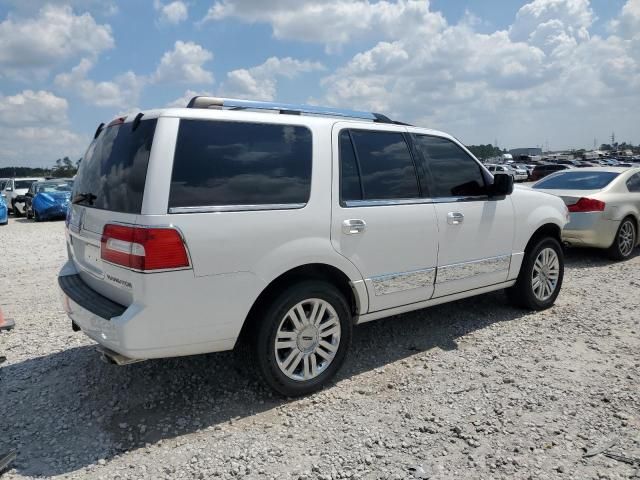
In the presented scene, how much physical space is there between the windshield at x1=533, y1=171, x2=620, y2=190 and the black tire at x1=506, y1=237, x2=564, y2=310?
143 inches

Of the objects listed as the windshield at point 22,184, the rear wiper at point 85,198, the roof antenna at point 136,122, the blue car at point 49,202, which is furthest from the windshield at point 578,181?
the windshield at point 22,184

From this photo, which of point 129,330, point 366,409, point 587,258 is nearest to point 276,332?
point 366,409

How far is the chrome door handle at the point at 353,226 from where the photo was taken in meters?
3.54

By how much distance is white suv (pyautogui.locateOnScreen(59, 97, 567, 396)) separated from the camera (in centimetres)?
287

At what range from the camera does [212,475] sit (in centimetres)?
273

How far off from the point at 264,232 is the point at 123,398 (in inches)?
64.7

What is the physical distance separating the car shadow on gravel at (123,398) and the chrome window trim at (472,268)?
639 millimetres

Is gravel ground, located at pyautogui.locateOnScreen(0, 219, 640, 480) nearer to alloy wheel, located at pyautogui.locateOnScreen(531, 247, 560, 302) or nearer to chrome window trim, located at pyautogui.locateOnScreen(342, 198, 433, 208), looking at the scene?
alloy wheel, located at pyautogui.locateOnScreen(531, 247, 560, 302)

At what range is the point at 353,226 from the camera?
3.58 m

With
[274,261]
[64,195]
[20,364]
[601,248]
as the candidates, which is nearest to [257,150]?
[274,261]

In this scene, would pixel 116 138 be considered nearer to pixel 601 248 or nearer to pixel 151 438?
pixel 151 438

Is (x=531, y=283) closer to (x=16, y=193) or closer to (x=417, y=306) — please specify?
(x=417, y=306)

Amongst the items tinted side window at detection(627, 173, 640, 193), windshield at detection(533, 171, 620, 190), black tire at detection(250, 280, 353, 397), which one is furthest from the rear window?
tinted side window at detection(627, 173, 640, 193)

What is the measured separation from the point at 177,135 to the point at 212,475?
195 cm
